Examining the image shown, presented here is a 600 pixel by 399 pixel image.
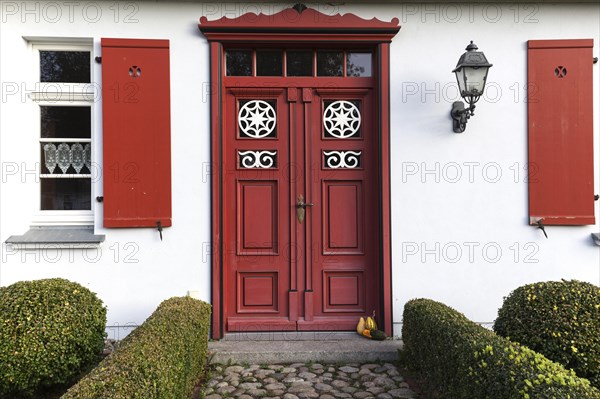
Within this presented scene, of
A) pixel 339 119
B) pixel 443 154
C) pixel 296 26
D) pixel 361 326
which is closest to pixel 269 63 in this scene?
pixel 296 26

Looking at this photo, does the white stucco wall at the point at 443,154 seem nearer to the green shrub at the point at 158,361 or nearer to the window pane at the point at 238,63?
the window pane at the point at 238,63

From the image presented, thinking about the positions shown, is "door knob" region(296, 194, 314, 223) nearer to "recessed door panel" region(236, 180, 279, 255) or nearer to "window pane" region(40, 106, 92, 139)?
"recessed door panel" region(236, 180, 279, 255)

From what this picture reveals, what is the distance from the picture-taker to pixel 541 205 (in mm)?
4961

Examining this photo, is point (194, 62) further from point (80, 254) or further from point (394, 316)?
point (394, 316)

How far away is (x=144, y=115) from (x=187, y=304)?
6.60 feet

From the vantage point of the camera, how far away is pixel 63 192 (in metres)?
5.06

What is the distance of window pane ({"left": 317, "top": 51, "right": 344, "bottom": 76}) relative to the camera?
520 cm

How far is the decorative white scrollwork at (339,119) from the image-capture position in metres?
5.17

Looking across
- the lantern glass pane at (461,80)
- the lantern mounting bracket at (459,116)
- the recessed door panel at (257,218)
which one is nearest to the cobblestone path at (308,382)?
the recessed door panel at (257,218)

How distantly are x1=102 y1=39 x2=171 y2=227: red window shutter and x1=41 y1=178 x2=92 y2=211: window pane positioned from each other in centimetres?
43

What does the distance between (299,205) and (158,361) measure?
8.27 feet

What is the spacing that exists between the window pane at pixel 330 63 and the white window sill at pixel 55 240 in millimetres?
2973

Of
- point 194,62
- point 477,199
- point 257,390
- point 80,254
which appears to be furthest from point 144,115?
point 477,199

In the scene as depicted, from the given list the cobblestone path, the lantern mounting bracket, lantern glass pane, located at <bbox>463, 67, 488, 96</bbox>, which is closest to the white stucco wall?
the lantern mounting bracket
